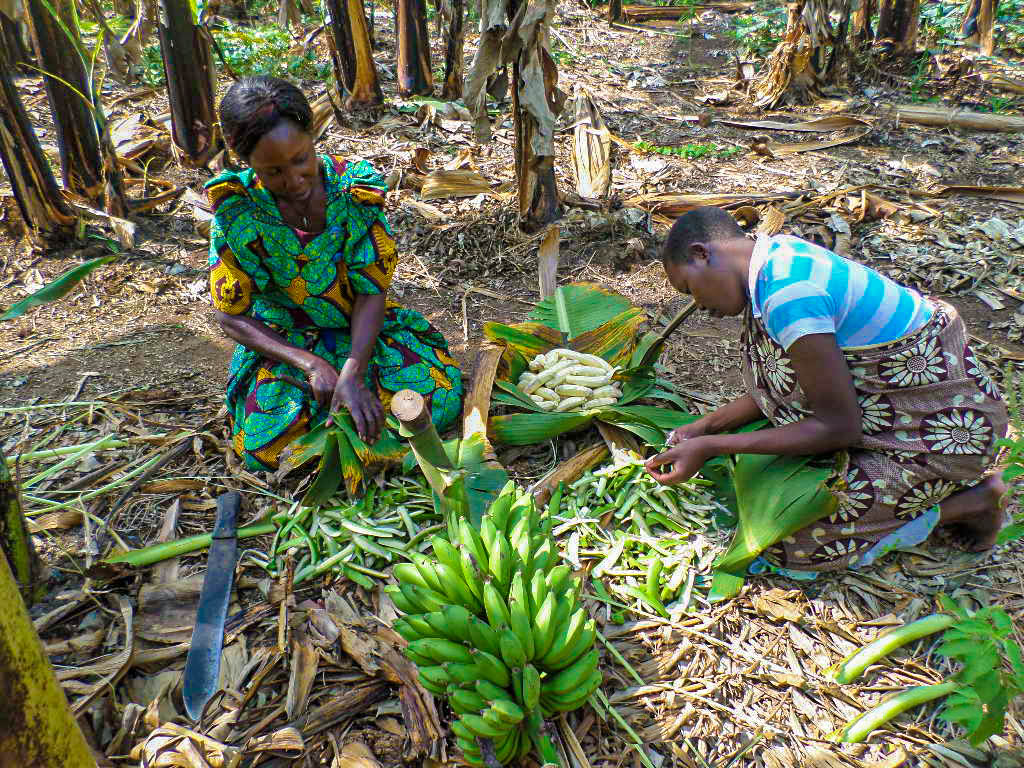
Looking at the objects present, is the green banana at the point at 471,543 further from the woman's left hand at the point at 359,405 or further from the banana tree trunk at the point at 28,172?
the banana tree trunk at the point at 28,172

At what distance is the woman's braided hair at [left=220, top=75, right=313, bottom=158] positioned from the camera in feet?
6.80

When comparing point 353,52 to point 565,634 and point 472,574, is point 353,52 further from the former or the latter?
point 565,634

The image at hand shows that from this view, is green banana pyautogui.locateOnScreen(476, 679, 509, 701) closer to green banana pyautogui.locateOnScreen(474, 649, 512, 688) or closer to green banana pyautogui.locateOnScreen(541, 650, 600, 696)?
green banana pyautogui.locateOnScreen(474, 649, 512, 688)

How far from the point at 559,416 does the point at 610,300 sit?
2.71 ft

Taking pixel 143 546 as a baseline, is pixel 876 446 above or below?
above

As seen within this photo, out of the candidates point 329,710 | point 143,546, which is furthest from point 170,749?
point 143,546

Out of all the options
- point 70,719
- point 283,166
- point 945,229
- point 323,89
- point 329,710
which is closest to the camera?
point 70,719

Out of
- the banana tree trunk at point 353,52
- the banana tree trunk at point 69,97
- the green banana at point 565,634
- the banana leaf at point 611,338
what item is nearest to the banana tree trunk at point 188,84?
the banana tree trunk at point 69,97

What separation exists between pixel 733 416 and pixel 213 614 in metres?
1.76

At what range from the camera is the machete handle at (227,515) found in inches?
85.4

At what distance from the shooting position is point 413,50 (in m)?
5.96

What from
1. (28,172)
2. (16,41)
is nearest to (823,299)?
(28,172)

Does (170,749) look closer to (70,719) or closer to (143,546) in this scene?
(70,719)

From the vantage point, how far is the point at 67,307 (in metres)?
3.68
